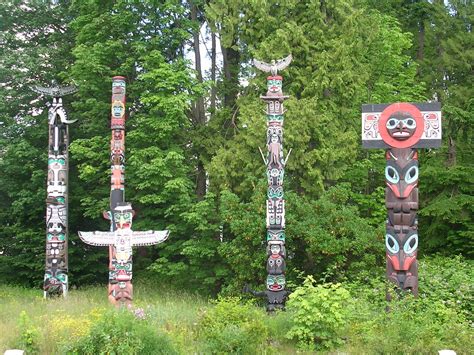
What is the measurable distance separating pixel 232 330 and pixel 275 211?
4422mm

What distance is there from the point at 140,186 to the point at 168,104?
99.5 inches

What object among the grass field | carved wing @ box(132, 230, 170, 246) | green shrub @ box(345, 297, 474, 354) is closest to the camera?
the grass field

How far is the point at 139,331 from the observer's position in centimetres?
784

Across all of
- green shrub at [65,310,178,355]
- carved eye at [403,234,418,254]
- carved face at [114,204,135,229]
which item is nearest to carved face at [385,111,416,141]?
carved eye at [403,234,418,254]

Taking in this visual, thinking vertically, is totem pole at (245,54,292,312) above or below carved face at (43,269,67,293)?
above

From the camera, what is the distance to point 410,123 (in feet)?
36.3

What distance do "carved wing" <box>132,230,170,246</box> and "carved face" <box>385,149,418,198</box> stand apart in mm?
4878

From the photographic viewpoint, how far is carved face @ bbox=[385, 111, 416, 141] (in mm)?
11047

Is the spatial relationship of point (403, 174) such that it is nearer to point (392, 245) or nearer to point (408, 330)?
point (392, 245)

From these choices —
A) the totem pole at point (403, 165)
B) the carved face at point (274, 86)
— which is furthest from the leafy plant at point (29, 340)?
the carved face at point (274, 86)

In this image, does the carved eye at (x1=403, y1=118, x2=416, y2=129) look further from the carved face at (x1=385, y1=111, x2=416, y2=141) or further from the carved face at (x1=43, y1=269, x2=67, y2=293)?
the carved face at (x1=43, y1=269, x2=67, y2=293)

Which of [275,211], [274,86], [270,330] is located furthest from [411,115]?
[270,330]

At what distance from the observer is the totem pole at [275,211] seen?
12.2 metres

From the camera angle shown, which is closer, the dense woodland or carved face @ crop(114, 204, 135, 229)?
carved face @ crop(114, 204, 135, 229)
